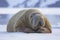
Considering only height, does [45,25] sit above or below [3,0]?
below

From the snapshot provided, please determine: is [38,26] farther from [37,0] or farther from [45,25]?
[37,0]

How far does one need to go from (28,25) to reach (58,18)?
60 centimetres

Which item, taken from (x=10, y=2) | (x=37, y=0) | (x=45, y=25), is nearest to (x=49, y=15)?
(x=37, y=0)

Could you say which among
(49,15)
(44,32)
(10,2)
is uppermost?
(10,2)

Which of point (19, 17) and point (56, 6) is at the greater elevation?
point (56, 6)

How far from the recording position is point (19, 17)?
112 cm

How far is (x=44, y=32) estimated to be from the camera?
111cm

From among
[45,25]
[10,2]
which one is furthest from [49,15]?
[45,25]

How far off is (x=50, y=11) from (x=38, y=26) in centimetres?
67

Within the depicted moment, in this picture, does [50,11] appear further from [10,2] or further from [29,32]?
[29,32]

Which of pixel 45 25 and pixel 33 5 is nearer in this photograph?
pixel 45 25

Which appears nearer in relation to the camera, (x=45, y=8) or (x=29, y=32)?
(x=29, y=32)

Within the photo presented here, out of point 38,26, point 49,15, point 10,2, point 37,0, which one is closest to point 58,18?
point 49,15

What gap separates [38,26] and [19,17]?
0.13m
